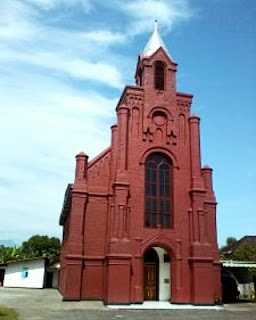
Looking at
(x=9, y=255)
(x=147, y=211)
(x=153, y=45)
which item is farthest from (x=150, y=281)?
(x=9, y=255)

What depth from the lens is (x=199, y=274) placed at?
80.5ft

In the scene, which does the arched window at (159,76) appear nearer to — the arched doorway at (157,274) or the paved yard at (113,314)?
the arched doorway at (157,274)

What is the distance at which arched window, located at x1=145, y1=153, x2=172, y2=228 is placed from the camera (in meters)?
26.0

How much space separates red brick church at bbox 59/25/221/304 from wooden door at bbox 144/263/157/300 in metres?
0.06

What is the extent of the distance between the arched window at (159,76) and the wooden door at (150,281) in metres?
13.1

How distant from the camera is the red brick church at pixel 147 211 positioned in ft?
79.3

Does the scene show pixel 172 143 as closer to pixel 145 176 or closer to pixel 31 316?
pixel 145 176

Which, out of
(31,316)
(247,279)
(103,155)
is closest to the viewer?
(31,316)

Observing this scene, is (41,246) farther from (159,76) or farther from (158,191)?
(159,76)

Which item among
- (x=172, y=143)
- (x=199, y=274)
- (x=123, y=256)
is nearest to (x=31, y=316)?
(x=123, y=256)

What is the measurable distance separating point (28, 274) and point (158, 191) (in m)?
27.0

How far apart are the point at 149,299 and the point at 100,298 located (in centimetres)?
324

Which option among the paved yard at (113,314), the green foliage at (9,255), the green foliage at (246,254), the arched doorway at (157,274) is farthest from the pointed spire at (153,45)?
the green foliage at (9,255)

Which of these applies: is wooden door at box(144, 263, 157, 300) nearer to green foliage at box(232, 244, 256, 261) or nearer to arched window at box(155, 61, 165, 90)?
arched window at box(155, 61, 165, 90)
